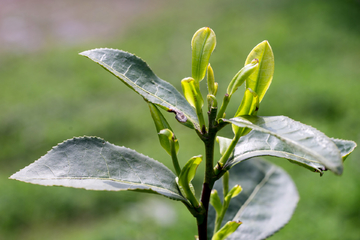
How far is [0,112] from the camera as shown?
4484 millimetres

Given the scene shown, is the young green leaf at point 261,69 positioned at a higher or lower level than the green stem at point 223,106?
higher

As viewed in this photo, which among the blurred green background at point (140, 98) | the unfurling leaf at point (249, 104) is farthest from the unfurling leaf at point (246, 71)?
the blurred green background at point (140, 98)

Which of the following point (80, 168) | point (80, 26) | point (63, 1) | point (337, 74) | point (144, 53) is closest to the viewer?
point (80, 168)

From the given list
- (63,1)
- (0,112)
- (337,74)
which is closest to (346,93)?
(337,74)

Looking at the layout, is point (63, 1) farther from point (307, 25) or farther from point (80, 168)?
point (80, 168)

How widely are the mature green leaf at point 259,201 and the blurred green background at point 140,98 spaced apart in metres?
1.56

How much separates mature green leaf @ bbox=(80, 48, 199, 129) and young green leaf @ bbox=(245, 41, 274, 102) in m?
0.15

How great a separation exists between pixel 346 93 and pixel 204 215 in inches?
146

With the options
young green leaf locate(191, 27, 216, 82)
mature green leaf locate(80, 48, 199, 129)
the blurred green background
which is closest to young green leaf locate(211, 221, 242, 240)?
mature green leaf locate(80, 48, 199, 129)

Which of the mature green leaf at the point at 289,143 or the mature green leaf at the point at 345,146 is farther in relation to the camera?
the mature green leaf at the point at 345,146

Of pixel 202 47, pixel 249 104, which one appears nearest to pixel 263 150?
pixel 249 104

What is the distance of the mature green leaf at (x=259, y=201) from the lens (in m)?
1.04

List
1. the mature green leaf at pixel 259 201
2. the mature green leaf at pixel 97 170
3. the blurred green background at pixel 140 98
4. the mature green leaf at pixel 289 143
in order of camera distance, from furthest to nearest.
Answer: the blurred green background at pixel 140 98
the mature green leaf at pixel 259 201
the mature green leaf at pixel 97 170
the mature green leaf at pixel 289 143

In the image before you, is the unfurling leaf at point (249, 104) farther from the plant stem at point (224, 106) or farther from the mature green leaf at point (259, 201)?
the mature green leaf at point (259, 201)
